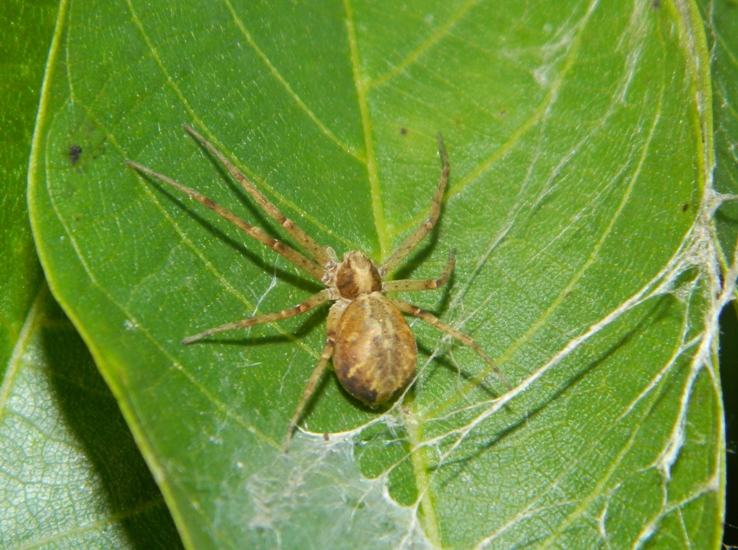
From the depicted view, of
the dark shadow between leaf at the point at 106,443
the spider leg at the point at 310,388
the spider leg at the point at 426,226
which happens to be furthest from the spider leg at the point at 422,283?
the dark shadow between leaf at the point at 106,443

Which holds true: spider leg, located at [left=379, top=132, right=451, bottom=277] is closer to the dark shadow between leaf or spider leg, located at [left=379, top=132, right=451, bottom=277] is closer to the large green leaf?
the large green leaf

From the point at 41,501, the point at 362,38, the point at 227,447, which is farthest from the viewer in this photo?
the point at 362,38

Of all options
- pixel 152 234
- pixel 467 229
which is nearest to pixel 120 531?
pixel 152 234

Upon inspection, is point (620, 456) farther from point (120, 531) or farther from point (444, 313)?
point (120, 531)

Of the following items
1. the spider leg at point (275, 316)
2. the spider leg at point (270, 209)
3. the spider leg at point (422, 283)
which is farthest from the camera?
the spider leg at point (422, 283)

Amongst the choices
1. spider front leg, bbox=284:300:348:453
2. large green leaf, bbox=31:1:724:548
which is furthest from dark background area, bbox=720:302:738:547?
spider front leg, bbox=284:300:348:453

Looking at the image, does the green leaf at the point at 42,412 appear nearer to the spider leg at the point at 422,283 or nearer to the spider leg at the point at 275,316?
the spider leg at the point at 275,316

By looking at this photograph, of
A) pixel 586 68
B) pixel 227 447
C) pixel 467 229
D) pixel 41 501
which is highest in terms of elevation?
pixel 586 68
